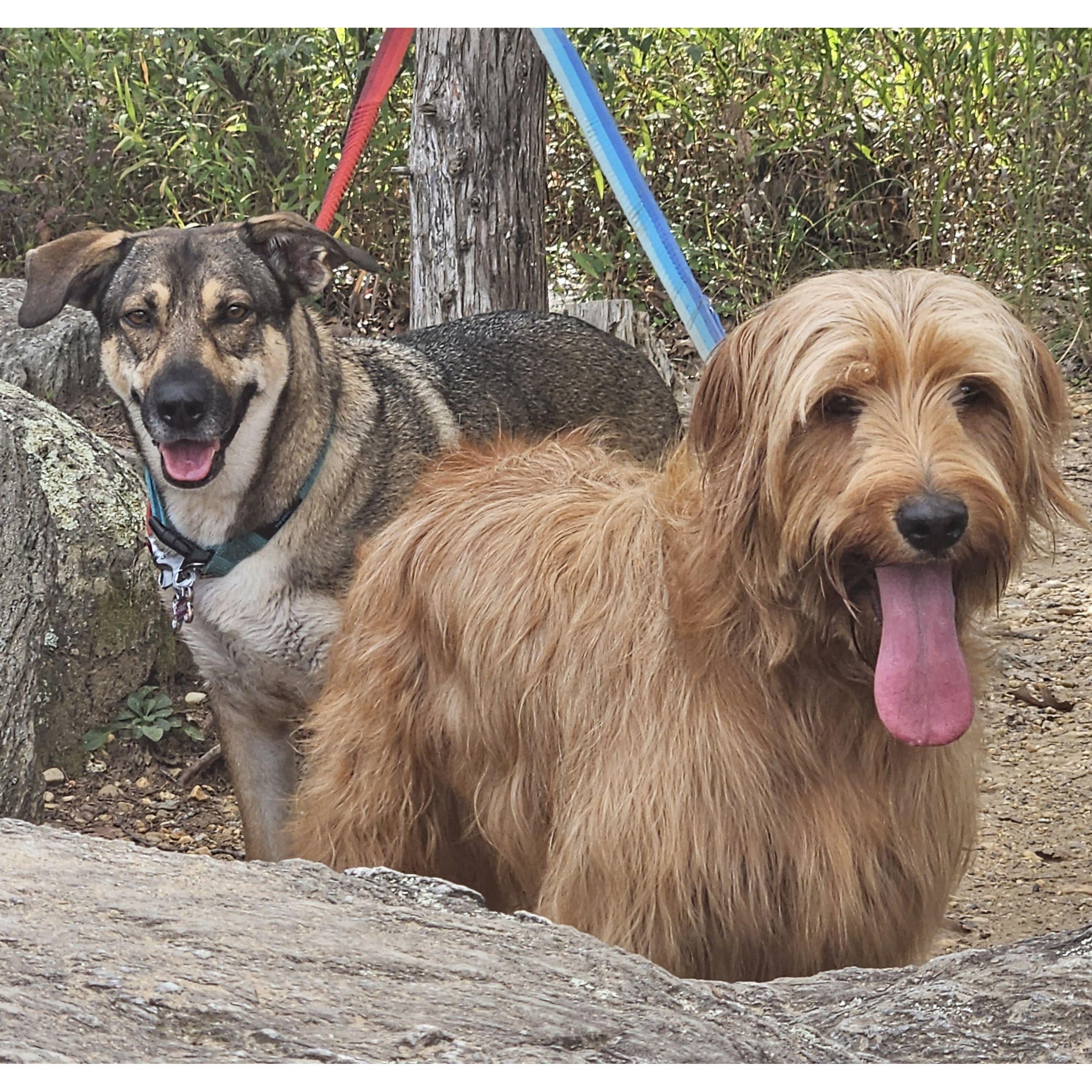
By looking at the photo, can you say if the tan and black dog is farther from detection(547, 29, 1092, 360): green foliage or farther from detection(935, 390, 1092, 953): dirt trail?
detection(935, 390, 1092, 953): dirt trail

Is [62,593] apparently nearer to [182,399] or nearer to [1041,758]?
[182,399]

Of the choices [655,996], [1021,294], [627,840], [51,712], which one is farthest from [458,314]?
[655,996]

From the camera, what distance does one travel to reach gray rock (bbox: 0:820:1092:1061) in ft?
7.95

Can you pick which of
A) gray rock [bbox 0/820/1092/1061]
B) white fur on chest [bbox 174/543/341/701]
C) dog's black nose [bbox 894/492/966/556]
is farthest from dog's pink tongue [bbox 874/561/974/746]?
white fur on chest [bbox 174/543/341/701]

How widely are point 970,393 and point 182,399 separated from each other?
2.29 m

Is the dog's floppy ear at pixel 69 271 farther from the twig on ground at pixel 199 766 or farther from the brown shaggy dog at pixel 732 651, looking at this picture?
the twig on ground at pixel 199 766

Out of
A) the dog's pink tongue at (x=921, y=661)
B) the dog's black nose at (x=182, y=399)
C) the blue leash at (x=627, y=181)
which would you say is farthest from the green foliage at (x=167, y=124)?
the dog's pink tongue at (x=921, y=661)

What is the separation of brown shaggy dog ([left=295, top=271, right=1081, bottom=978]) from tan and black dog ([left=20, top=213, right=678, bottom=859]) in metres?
0.75

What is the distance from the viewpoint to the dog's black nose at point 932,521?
2398 mm

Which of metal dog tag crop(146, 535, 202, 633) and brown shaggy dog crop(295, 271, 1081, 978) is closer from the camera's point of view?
brown shaggy dog crop(295, 271, 1081, 978)

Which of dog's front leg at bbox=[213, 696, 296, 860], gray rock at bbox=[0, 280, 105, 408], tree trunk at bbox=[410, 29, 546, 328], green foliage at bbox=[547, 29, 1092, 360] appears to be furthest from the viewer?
gray rock at bbox=[0, 280, 105, 408]

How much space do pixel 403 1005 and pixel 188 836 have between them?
104 inches

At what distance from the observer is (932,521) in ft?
7.87
